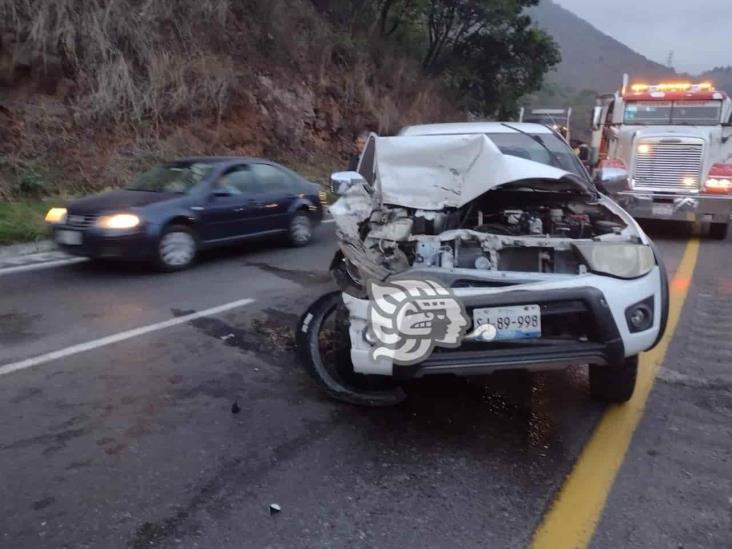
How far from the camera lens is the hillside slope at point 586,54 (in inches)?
3105

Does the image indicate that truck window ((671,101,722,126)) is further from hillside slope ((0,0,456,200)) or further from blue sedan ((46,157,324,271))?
hillside slope ((0,0,456,200))

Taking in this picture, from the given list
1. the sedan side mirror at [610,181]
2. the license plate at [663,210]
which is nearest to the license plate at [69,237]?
the sedan side mirror at [610,181]

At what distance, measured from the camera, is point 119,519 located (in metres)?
2.86

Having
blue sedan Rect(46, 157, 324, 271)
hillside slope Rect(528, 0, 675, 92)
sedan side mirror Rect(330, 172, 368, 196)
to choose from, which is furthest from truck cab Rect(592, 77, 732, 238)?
hillside slope Rect(528, 0, 675, 92)

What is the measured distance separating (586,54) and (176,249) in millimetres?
93718

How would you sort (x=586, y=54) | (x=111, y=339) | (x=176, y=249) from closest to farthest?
(x=111, y=339), (x=176, y=249), (x=586, y=54)

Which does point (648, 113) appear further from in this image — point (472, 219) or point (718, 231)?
point (472, 219)

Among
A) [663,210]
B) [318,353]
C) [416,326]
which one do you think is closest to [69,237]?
[318,353]

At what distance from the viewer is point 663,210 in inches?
426

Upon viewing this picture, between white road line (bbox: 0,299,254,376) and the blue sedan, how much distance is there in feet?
6.04

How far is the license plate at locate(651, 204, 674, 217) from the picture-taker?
35.3ft

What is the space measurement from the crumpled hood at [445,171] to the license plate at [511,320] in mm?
1170

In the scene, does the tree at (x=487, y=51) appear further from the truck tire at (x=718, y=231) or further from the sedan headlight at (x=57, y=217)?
the sedan headlight at (x=57, y=217)

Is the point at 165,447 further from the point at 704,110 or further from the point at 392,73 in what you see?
the point at 392,73
